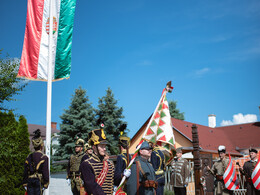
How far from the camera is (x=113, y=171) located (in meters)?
5.16

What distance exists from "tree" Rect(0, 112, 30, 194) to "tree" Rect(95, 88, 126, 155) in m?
22.3

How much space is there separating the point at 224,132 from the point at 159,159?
1324 inches

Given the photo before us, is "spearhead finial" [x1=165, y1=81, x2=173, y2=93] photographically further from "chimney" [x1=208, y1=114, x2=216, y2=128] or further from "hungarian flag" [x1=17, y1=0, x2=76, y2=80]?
"chimney" [x1=208, y1=114, x2=216, y2=128]

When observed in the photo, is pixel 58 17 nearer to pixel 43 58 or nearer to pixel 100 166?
pixel 43 58

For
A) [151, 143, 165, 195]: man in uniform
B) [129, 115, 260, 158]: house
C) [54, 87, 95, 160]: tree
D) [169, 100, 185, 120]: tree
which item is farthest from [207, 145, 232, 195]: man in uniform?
[169, 100, 185, 120]: tree

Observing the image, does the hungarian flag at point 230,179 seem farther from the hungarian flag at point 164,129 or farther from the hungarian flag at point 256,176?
the hungarian flag at point 164,129

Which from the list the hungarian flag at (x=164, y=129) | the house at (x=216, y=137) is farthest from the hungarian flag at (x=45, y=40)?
the house at (x=216, y=137)

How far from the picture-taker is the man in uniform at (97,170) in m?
4.60

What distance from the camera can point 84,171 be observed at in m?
4.70

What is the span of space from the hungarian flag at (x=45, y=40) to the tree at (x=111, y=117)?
25215 mm

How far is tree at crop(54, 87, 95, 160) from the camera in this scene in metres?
35.9

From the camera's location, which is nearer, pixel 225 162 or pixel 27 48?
pixel 225 162

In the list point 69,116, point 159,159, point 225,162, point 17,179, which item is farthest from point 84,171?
point 69,116

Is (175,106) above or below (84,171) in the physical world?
above
